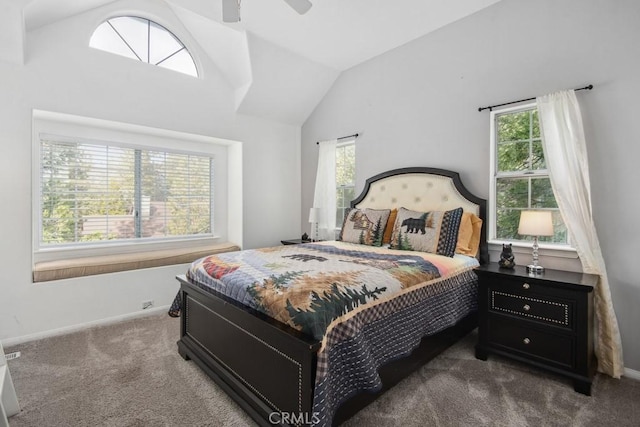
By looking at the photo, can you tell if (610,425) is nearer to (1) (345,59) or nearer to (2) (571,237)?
(2) (571,237)

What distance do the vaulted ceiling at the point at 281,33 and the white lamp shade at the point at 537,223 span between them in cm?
202

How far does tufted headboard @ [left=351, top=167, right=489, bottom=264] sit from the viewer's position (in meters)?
3.00

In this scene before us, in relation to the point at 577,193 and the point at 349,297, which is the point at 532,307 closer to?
the point at 577,193

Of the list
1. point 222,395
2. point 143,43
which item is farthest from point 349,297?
point 143,43

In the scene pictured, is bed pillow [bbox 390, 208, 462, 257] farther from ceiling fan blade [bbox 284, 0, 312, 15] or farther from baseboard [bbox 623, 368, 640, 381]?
ceiling fan blade [bbox 284, 0, 312, 15]

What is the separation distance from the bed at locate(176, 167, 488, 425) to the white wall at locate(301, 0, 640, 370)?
2.15ft

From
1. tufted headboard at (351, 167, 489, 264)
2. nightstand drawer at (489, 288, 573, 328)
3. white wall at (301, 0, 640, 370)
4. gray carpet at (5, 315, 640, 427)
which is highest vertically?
white wall at (301, 0, 640, 370)

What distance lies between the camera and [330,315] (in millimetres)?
1483

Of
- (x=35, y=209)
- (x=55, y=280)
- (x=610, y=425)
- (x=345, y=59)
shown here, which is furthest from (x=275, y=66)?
(x=610, y=425)

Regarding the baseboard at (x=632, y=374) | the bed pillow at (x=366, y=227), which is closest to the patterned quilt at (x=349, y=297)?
the bed pillow at (x=366, y=227)

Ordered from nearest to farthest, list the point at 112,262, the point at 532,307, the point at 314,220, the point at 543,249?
1. the point at 532,307
2. the point at 543,249
3. the point at 112,262
4. the point at 314,220

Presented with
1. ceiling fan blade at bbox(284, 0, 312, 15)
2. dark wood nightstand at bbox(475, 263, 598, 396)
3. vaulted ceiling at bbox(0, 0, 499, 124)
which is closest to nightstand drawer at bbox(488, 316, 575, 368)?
dark wood nightstand at bbox(475, 263, 598, 396)

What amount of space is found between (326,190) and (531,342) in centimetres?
290

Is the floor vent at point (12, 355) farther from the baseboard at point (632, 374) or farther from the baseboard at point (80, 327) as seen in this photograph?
the baseboard at point (632, 374)
